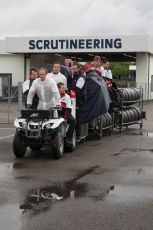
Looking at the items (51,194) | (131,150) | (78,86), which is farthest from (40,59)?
(51,194)

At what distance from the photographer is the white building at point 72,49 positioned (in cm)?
3959

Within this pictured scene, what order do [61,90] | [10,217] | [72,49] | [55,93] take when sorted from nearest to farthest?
1. [10,217]
2. [55,93]
3. [61,90]
4. [72,49]

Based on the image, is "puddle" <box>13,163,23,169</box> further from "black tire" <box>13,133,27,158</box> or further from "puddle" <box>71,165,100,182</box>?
"puddle" <box>71,165,100,182</box>

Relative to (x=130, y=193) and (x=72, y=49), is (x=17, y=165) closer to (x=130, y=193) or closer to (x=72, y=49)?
(x=130, y=193)

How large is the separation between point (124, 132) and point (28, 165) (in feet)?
25.8

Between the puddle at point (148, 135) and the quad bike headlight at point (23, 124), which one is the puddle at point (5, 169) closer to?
the quad bike headlight at point (23, 124)

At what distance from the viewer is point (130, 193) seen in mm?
7816

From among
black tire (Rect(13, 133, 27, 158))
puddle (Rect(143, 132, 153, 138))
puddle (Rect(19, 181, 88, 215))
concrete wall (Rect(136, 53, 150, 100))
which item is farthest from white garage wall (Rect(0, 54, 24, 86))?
puddle (Rect(19, 181, 88, 215))

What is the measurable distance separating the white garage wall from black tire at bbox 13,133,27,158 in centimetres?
3326

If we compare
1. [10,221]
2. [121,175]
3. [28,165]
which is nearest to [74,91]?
[28,165]

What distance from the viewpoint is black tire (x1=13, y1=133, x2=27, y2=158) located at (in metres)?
11.2

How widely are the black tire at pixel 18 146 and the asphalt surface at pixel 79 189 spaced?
15 centimetres

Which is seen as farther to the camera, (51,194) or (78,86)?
(78,86)

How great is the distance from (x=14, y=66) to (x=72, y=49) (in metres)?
6.65
